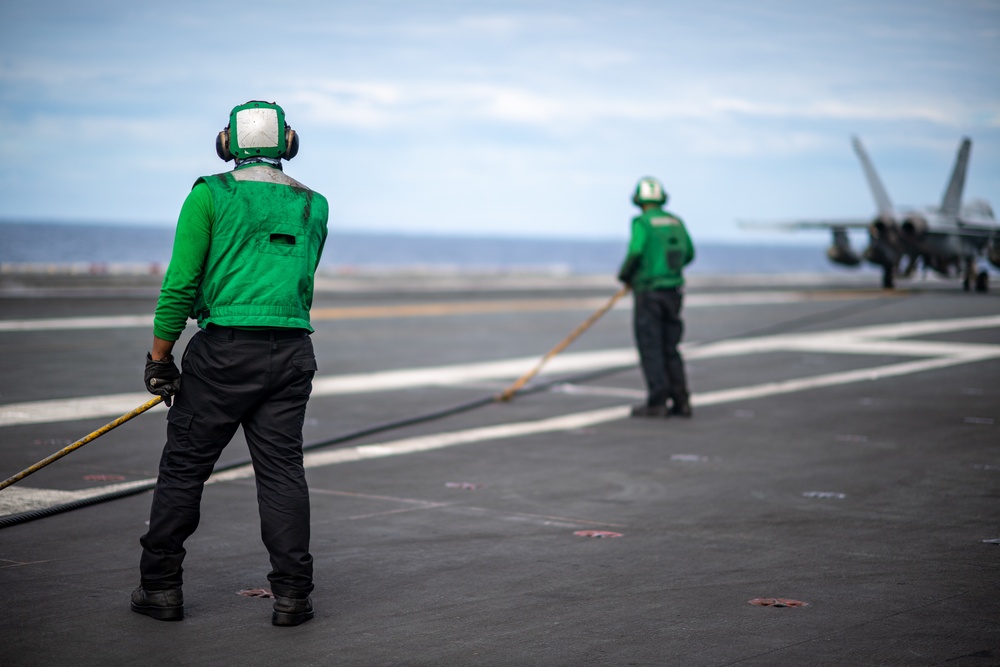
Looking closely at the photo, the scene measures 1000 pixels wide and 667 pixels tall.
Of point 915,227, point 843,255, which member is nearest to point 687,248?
point 915,227

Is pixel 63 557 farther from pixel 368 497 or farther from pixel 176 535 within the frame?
pixel 368 497

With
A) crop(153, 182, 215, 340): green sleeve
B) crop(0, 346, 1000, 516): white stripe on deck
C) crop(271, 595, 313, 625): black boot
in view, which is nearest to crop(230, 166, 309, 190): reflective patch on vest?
crop(153, 182, 215, 340): green sleeve

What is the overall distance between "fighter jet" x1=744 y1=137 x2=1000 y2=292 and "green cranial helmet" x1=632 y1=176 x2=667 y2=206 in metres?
28.9

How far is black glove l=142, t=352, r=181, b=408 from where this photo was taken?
4898 millimetres

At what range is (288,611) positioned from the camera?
4.80 metres

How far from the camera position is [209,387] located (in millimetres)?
4930

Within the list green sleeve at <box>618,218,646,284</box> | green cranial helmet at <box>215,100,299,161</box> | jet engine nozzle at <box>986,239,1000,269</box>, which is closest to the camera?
green cranial helmet at <box>215,100,299,161</box>

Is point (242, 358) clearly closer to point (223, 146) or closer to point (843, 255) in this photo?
point (223, 146)

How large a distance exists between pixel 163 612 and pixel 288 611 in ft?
1.67

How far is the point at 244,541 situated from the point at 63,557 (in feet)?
3.00

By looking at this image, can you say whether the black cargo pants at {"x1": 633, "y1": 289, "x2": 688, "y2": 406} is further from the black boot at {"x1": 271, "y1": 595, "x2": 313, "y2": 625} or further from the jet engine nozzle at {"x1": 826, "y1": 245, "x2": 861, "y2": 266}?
the jet engine nozzle at {"x1": 826, "y1": 245, "x2": 861, "y2": 266}

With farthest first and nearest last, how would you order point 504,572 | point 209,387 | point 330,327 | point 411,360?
1. point 330,327
2. point 411,360
3. point 504,572
4. point 209,387

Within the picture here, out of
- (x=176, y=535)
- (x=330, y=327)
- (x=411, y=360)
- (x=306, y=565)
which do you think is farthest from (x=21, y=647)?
(x=330, y=327)

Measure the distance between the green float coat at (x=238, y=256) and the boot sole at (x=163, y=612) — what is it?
3.63 ft
